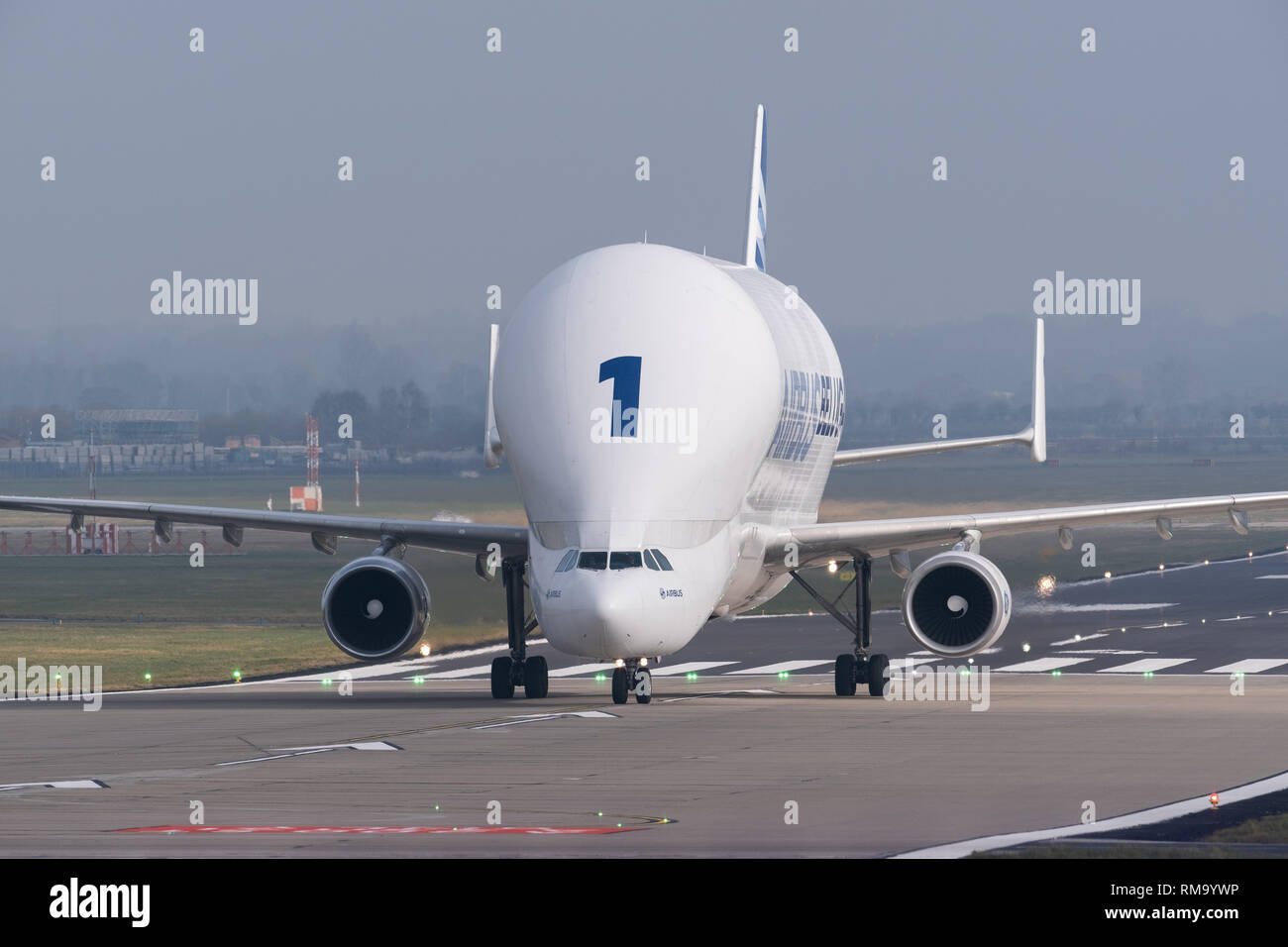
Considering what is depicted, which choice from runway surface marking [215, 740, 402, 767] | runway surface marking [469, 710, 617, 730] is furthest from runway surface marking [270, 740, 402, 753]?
runway surface marking [469, 710, 617, 730]

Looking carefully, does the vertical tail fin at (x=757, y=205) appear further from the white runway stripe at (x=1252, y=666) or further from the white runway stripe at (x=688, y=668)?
the white runway stripe at (x=1252, y=666)

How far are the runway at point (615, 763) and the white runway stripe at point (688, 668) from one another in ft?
1.96

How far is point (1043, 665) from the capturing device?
3678 centimetres

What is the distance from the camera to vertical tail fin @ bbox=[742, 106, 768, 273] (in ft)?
131

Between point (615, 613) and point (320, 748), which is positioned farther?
point (615, 613)

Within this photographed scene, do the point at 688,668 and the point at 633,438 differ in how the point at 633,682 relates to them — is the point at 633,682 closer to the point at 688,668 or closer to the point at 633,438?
the point at 633,438

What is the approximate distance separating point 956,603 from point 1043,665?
818 cm

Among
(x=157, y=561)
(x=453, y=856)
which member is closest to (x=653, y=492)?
(x=453, y=856)

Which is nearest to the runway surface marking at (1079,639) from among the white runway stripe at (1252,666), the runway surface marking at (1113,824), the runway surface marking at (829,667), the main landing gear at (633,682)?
→ the runway surface marking at (829,667)

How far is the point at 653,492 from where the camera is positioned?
25531 mm

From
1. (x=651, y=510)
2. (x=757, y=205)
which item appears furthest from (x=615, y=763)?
(x=757, y=205)

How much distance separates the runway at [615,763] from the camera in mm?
15352
